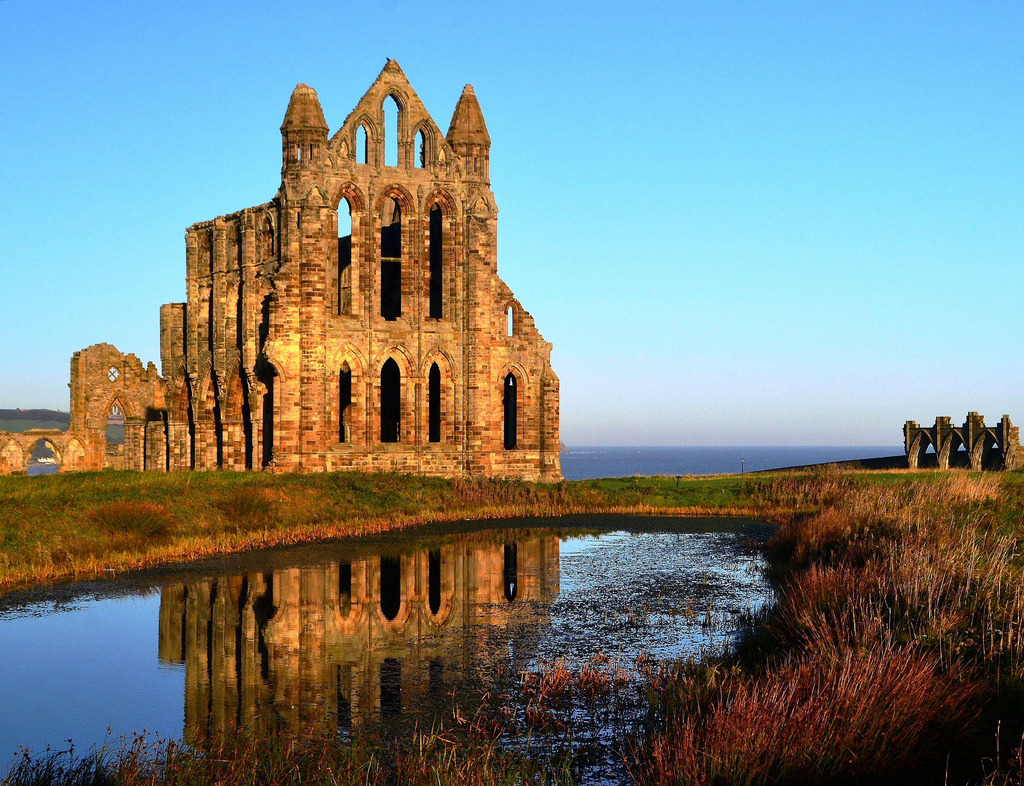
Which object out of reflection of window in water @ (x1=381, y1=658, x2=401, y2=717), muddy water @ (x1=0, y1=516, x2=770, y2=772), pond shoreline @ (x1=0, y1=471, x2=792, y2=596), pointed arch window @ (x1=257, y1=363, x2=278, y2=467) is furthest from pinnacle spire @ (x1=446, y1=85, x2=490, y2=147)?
reflection of window in water @ (x1=381, y1=658, x2=401, y2=717)

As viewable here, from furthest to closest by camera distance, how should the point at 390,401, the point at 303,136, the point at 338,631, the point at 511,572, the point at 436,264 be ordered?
the point at 390,401, the point at 436,264, the point at 303,136, the point at 511,572, the point at 338,631

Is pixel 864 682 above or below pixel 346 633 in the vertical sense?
above

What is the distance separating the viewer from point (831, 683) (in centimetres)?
1020

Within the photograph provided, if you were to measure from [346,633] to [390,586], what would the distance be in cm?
457

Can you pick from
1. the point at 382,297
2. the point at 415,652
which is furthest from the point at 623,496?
the point at 415,652

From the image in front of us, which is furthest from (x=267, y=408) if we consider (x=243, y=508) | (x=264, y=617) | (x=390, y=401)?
(x=264, y=617)

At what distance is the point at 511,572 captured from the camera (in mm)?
23781

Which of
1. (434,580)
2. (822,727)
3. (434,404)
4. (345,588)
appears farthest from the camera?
(434,404)

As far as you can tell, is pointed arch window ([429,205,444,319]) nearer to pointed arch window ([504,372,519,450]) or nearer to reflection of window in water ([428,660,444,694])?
pointed arch window ([504,372,519,450])

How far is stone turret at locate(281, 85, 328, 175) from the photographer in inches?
1694

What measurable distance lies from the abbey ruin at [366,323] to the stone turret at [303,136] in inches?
2.3

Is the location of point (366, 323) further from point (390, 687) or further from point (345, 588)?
point (390, 687)

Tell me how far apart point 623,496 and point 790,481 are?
6133 millimetres

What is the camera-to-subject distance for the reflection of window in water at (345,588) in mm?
19475
